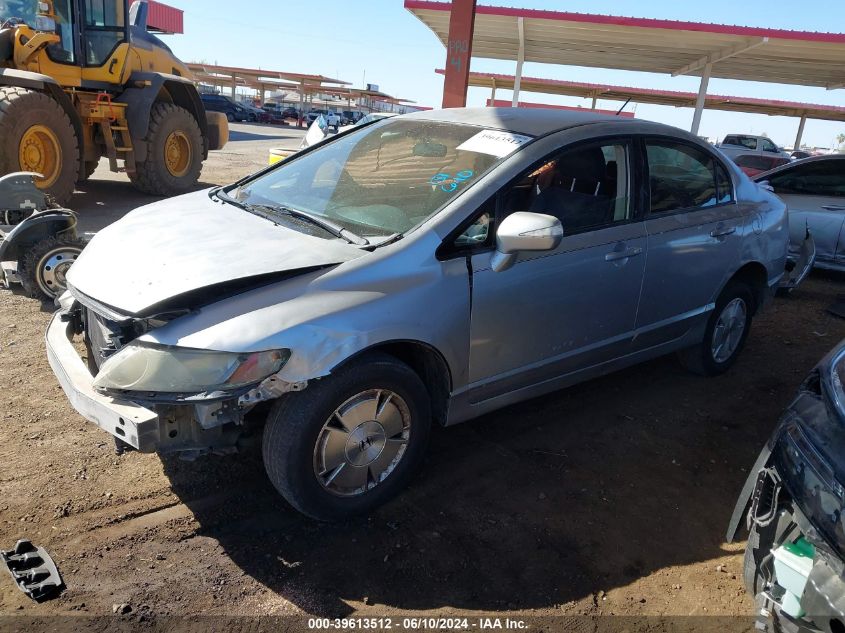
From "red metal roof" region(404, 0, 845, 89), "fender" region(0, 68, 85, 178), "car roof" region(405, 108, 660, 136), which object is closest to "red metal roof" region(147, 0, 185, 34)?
"red metal roof" region(404, 0, 845, 89)

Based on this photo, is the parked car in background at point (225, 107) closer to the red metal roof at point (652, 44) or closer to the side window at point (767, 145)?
the red metal roof at point (652, 44)

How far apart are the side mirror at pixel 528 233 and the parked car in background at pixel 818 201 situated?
5581mm

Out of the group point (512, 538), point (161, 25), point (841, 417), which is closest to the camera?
point (841, 417)

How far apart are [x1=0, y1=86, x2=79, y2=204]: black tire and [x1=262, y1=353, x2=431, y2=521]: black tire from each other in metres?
6.89

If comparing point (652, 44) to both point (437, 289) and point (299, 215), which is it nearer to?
point (299, 215)

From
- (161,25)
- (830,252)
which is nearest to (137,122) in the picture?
(830,252)

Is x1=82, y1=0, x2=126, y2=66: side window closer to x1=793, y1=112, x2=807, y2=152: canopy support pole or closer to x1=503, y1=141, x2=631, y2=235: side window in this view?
x1=503, y1=141, x2=631, y2=235: side window

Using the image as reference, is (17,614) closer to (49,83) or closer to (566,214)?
(566,214)

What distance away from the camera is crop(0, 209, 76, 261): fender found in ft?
16.0

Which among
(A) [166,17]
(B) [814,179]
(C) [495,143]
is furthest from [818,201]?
(A) [166,17]

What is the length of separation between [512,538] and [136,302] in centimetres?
184

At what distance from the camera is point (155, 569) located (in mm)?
2537

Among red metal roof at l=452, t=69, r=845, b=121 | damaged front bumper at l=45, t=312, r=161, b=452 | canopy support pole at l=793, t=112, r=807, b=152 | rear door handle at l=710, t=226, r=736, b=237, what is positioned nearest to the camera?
damaged front bumper at l=45, t=312, r=161, b=452

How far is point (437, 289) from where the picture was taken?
2814mm
